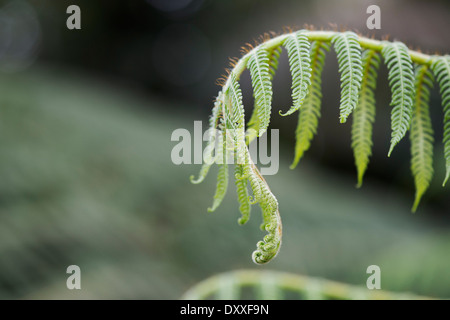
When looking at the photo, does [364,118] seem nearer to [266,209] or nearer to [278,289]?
[266,209]

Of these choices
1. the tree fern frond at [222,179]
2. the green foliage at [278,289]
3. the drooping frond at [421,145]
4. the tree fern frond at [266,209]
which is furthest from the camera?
the green foliage at [278,289]

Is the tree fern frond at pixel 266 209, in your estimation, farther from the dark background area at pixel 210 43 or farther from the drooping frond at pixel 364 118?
the dark background area at pixel 210 43

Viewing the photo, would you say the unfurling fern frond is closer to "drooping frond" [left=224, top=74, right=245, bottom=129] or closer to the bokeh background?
"drooping frond" [left=224, top=74, right=245, bottom=129]

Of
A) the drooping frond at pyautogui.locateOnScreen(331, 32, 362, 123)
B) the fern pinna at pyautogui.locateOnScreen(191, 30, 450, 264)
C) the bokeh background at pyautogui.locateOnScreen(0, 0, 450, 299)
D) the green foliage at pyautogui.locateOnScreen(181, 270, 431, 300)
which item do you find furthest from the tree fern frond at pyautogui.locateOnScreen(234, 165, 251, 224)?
the bokeh background at pyautogui.locateOnScreen(0, 0, 450, 299)

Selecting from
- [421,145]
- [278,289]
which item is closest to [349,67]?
[421,145]

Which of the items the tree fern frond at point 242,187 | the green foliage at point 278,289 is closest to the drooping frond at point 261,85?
the tree fern frond at point 242,187

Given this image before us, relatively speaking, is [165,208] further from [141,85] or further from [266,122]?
[141,85]
